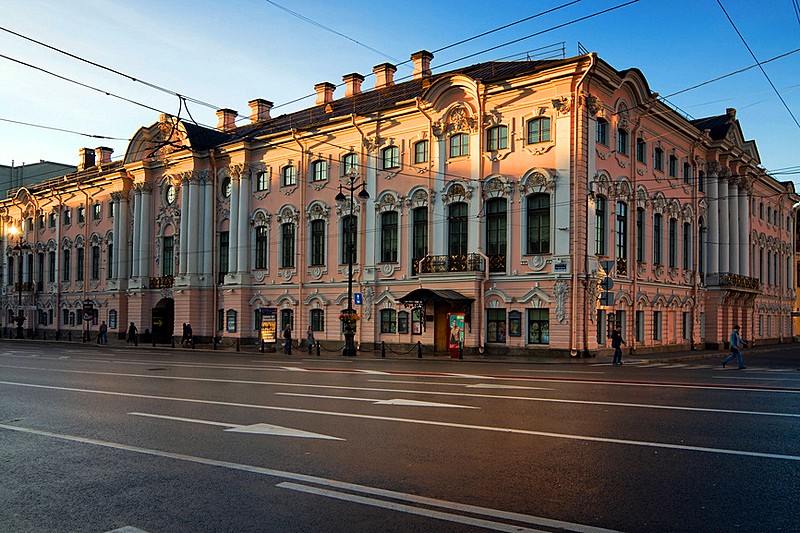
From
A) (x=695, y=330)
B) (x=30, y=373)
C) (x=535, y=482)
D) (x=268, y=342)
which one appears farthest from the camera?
(x=695, y=330)

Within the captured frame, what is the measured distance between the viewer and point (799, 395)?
47.5 feet

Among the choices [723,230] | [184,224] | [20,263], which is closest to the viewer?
[723,230]

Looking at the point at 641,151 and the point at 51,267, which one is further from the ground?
the point at 641,151

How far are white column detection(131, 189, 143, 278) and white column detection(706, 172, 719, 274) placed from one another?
39.6m

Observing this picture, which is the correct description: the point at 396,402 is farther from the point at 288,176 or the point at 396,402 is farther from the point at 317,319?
the point at 288,176

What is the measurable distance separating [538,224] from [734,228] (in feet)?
70.6

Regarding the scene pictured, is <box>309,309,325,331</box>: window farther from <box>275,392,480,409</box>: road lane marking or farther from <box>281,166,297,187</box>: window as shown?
<box>275,392,480,409</box>: road lane marking

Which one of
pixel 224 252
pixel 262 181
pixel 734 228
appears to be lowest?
pixel 224 252

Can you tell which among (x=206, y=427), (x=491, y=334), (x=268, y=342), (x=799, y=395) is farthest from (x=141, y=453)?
(x=268, y=342)

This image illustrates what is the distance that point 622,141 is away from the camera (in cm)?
3488

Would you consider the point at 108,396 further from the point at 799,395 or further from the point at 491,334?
the point at 491,334

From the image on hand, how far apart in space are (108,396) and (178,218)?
36.4 metres

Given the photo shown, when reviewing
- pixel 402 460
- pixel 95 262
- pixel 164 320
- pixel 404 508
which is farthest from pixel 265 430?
pixel 95 262

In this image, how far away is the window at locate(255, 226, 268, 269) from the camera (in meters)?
44.3
